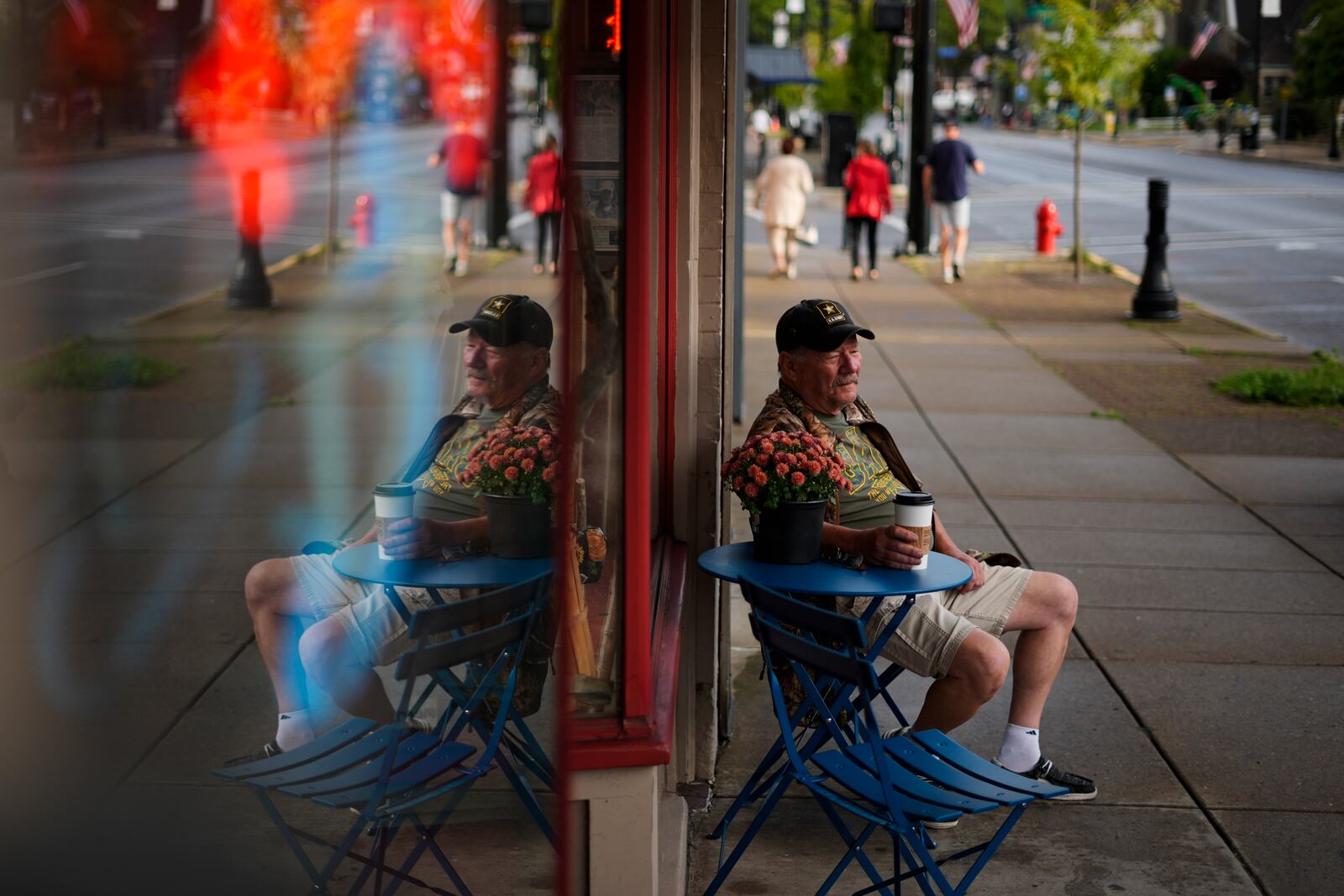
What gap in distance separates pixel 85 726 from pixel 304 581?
1.55 m

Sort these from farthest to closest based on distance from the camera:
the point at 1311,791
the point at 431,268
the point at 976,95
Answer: the point at 976,95
the point at 431,268
the point at 1311,791

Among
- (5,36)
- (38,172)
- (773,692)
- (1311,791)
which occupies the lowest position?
(1311,791)

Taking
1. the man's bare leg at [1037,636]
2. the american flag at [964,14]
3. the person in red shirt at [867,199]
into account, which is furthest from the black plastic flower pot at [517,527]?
the american flag at [964,14]

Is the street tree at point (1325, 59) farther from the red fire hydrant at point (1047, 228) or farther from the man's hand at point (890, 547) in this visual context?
the man's hand at point (890, 547)

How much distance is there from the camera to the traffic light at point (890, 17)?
1822 cm

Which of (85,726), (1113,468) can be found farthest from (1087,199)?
(85,726)

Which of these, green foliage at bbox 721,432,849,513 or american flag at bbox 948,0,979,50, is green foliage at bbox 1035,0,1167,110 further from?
green foliage at bbox 721,432,849,513

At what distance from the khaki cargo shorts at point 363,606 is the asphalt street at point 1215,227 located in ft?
37.3

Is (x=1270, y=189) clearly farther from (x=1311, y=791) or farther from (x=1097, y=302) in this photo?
(x=1311, y=791)

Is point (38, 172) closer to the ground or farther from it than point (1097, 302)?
farther from it

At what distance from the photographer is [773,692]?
3.56 meters

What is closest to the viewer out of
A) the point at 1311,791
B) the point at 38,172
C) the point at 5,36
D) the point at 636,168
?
the point at 5,36

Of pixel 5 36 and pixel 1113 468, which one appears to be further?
pixel 1113 468

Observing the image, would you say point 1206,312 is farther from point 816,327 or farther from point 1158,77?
point 1158,77
